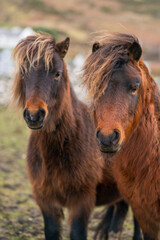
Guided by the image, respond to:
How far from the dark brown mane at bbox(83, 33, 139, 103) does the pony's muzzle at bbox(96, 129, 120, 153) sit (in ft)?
1.27

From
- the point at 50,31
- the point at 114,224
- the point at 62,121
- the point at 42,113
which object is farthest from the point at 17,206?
the point at 50,31

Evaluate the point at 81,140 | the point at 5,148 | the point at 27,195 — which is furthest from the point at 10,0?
the point at 81,140

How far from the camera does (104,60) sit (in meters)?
2.76

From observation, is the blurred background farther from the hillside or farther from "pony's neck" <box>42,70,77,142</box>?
"pony's neck" <box>42,70,77,142</box>

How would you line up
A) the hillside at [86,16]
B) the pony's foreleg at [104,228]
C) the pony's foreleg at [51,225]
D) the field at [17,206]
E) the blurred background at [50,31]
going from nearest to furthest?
the pony's foreleg at [51,225] < the field at [17,206] < the pony's foreleg at [104,228] < the blurred background at [50,31] < the hillside at [86,16]

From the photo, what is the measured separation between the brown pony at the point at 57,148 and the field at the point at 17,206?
53 centimetres

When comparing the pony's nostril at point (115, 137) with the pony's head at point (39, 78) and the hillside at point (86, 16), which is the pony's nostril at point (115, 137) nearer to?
the pony's head at point (39, 78)

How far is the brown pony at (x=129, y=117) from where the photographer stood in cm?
259

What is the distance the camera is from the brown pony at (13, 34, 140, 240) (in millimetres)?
3518

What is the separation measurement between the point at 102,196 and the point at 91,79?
2030 millimetres

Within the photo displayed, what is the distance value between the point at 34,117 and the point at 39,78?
1.69ft

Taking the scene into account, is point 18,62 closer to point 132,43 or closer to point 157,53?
point 132,43

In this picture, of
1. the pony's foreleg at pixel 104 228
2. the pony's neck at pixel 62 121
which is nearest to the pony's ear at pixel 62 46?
the pony's neck at pixel 62 121

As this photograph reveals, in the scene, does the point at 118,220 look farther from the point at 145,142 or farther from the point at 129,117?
the point at 129,117
